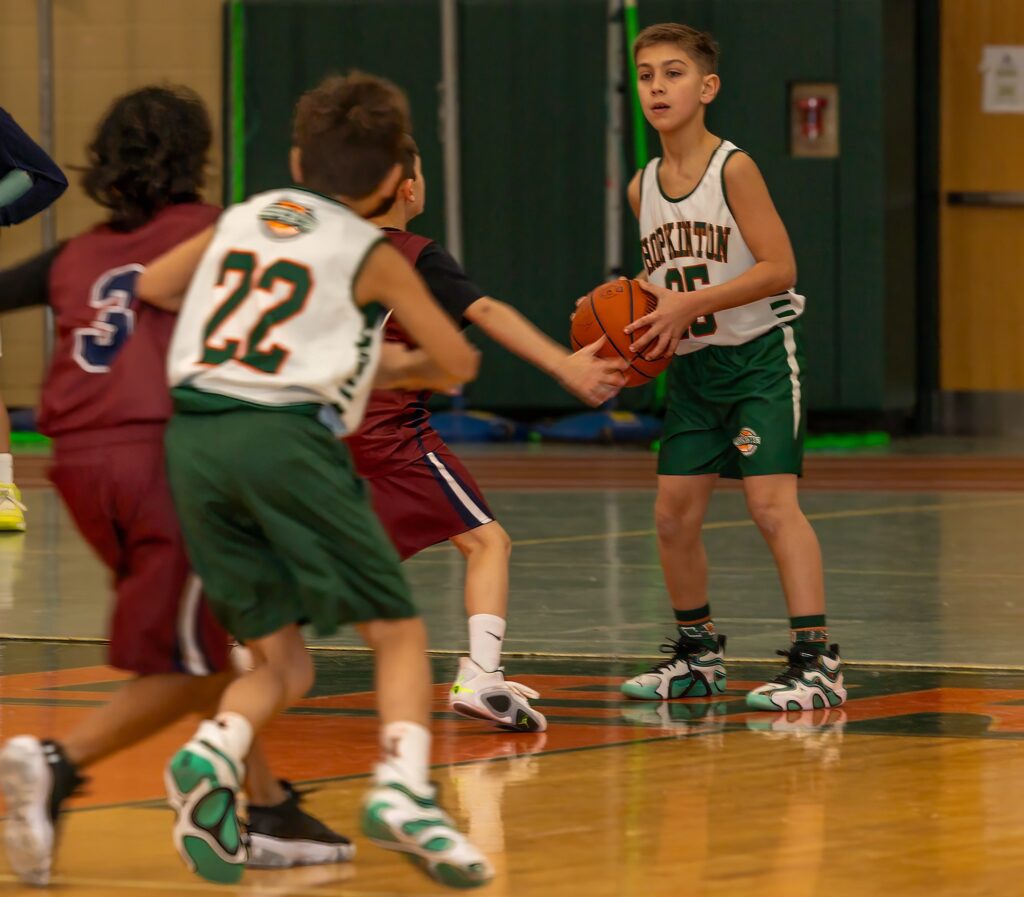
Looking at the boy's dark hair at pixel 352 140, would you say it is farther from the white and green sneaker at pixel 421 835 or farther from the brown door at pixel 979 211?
the brown door at pixel 979 211

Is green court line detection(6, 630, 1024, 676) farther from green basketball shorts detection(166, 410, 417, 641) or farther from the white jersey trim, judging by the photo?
green basketball shorts detection(166, 410, 417, 641)

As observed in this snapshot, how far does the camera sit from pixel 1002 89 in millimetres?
14609

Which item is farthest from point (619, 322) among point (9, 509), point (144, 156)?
point (9, 509)

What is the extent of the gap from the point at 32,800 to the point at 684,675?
7.52 feet

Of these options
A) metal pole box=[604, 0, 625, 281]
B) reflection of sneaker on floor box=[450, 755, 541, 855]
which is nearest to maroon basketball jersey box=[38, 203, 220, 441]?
reflection of sneaker on floor box=[450, 755, 541, 855]

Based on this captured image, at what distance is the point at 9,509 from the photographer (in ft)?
29.6

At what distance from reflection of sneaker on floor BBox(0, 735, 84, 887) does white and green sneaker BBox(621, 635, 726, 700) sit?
6.90 feet

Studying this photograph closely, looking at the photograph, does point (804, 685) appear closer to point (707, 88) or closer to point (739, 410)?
point (739, 410)

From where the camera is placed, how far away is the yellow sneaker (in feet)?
29.6

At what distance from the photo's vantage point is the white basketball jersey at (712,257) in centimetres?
559

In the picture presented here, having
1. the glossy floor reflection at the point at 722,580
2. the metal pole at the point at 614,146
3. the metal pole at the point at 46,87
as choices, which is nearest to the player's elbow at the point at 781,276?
the glossy floor reflection at the point at 722,580

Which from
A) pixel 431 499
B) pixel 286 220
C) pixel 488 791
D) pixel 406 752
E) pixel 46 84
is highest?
pixel 46 84

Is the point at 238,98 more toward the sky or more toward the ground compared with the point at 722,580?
more toward the sky

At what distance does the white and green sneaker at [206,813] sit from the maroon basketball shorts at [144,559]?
26 cm
